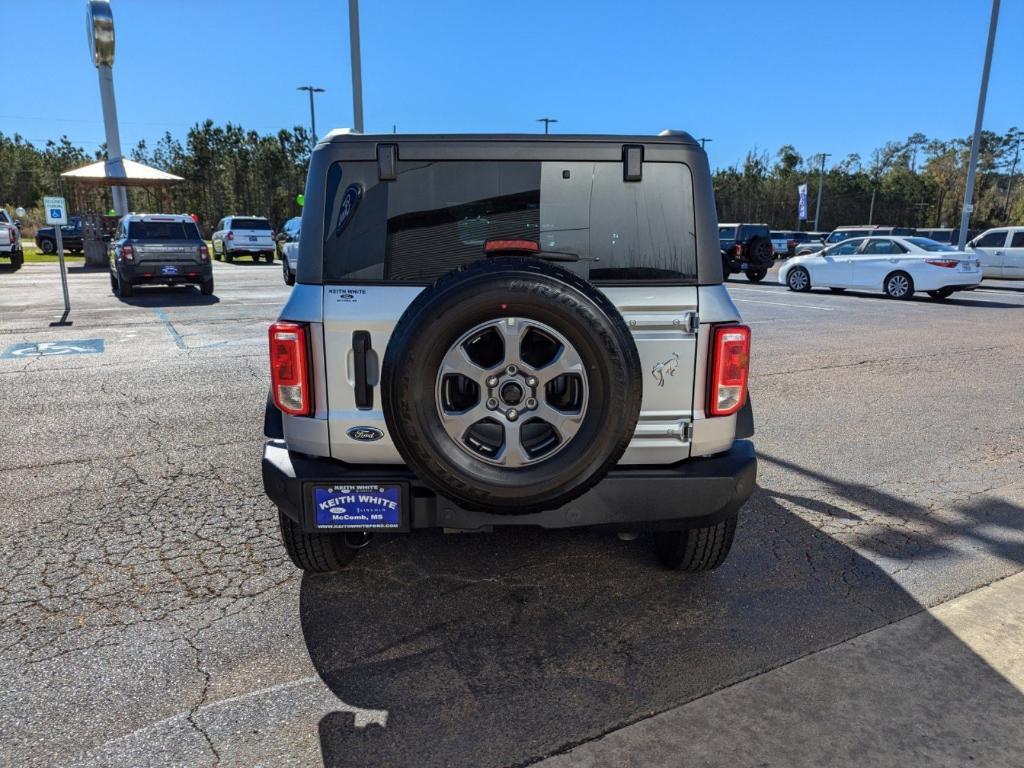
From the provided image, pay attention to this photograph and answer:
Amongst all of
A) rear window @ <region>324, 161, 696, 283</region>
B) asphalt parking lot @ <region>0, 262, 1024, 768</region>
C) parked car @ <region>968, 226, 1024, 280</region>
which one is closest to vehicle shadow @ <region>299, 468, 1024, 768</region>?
asphalt parking lot @ <region>0, 262, 1024, 768</region>

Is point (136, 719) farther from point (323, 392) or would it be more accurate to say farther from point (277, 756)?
point (323, 392)

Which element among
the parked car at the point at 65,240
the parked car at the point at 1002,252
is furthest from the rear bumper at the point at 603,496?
the parked car at the point at 65,240

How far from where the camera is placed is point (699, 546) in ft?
11.1

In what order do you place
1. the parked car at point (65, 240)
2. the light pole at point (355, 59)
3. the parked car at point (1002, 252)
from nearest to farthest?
the light pole at point (355, 59) < the parked car at point (1002, 252) < the parked car at point (65, 240)

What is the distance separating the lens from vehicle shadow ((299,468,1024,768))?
2.44m

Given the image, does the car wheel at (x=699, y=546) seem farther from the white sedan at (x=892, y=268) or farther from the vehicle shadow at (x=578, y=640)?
the white sedan at (x=892, y=268)

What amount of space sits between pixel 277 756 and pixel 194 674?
2.10 ft

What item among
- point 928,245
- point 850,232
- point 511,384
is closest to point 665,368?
point 511,384

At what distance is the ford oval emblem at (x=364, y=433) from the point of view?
2910mm

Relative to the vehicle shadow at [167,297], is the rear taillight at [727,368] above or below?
above

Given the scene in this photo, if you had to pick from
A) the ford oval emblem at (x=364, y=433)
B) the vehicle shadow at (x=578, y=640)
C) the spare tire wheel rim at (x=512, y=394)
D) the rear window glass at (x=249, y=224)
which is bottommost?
the vehicle shadow at (x=578, y=640)

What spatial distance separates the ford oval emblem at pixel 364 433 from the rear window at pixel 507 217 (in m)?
0.67

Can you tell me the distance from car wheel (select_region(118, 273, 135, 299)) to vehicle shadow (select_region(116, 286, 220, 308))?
0.10m

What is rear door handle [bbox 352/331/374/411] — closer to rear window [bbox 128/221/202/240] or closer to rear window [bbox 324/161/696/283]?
rear window [bbox 324/161/696/283]
